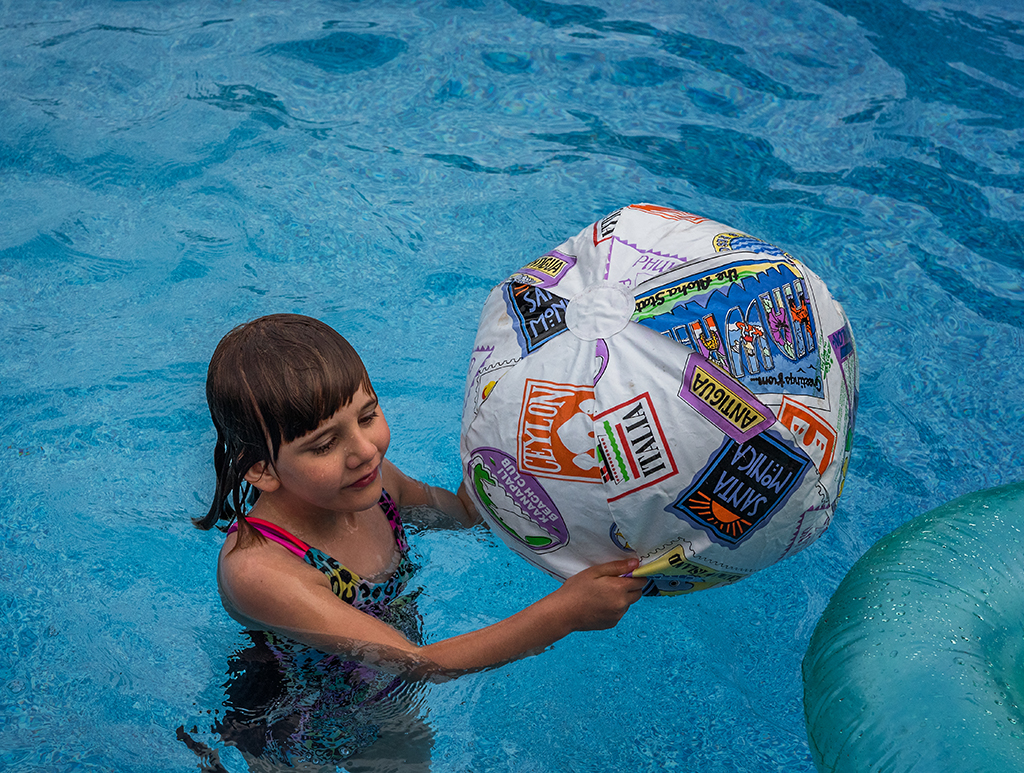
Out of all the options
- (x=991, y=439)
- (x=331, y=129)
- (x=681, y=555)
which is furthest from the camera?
(x=331, y=129)

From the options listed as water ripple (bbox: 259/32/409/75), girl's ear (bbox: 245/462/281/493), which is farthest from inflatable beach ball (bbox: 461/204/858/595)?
water ripple (bbox: 259/32/409/75)

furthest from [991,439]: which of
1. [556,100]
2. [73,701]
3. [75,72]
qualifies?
[75,72]

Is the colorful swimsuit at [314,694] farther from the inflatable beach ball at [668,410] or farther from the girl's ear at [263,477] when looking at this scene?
the inflatable beach ball at [668,410]

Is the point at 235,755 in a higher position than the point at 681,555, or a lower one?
lower

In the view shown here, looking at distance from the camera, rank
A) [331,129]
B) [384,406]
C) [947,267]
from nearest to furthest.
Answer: [384,406], [947,267], [331,129]

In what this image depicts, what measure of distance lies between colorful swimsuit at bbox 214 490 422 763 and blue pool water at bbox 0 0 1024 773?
0.19m

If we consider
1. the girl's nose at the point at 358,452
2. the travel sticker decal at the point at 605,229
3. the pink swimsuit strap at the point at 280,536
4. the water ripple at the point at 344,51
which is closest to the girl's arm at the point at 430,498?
the pink swimsuit strap at the point at 280,536

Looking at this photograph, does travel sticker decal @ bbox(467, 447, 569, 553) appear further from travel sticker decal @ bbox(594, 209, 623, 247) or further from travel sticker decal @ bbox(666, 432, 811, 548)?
travel sticker decal @ bbox(594, 209, 623, 247)

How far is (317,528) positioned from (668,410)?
1.06m

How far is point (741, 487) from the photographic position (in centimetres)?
187

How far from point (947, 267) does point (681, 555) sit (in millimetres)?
3111

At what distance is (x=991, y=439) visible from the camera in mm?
3744

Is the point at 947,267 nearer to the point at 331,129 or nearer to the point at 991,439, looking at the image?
the point at 991,439

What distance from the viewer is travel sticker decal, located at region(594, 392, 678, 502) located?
1842 millimetres
